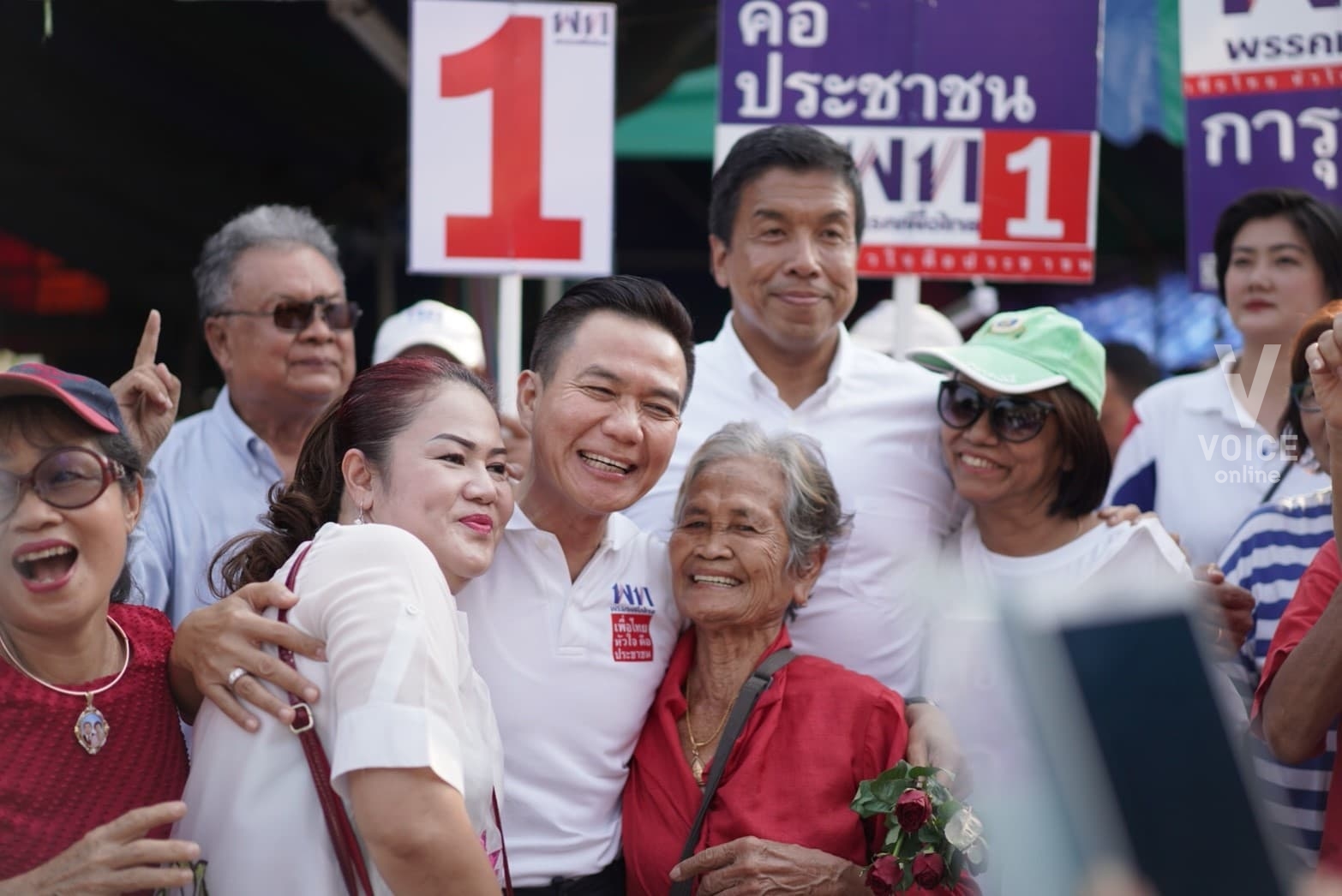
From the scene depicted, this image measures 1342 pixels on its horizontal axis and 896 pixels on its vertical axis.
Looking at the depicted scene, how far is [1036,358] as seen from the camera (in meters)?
3.33

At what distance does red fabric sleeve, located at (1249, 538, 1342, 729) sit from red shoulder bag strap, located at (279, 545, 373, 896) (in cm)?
190

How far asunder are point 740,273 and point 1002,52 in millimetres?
1307

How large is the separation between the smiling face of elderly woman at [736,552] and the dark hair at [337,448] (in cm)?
65

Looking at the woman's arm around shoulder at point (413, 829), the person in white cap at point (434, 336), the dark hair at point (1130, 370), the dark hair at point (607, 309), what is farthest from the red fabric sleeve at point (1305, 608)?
the dark hair at point (1130, 370)

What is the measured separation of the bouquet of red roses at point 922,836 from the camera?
2.55 m

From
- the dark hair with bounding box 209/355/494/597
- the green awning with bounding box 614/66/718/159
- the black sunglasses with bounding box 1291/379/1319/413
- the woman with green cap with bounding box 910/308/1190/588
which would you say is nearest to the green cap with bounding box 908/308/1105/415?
the woman with green cap with bounding box 910/308/1190/588

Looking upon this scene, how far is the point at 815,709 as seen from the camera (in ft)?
9.34

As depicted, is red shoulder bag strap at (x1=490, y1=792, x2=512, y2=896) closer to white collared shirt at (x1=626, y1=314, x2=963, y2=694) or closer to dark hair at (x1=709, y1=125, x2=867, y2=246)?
white collared shirt at (x1=626, y1=314, x2=963, y2=694)

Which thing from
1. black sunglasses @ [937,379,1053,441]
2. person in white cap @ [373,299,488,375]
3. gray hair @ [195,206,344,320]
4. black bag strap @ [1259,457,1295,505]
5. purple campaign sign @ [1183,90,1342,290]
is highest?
purple campaign sign @ [1183,90,1342,290]

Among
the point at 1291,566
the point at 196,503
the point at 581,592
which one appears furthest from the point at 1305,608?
the point at 196,503

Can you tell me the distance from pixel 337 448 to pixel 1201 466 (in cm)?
254

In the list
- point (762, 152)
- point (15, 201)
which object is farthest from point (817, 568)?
point (15, 201)

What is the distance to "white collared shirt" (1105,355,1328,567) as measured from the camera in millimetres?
3738

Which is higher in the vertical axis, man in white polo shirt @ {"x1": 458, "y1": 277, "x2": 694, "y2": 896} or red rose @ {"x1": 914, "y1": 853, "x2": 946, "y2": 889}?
man in white polo shirt @ {"x1": 458, "y1": 277, "x2": 694, "y2": 896}
